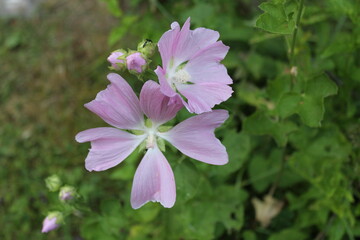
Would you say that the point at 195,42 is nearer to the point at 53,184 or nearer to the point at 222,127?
the point at 222,127

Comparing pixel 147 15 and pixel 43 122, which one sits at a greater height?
pixel 147 15

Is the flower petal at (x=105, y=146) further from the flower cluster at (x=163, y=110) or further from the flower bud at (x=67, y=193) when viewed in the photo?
the flower bud at (x=67, y=193)

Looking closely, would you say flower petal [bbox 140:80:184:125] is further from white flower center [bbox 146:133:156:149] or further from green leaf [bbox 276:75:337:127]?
green leaf [bbox 276:75:337:127]

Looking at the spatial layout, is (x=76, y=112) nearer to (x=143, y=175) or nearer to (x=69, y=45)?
(x=69, y=45)

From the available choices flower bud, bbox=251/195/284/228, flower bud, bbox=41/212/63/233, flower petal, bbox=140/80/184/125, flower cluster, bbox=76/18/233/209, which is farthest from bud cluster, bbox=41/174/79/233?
flower bud, bbox=251/195/284/228

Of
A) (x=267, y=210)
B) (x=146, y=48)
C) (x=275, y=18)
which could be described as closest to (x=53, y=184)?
(x=146, y=48)

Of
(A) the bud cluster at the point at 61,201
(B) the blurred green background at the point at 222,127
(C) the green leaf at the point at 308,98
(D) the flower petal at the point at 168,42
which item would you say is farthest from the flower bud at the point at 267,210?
(D) the flower petal at the point at 168,42

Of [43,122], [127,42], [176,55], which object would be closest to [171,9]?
[127,42]
